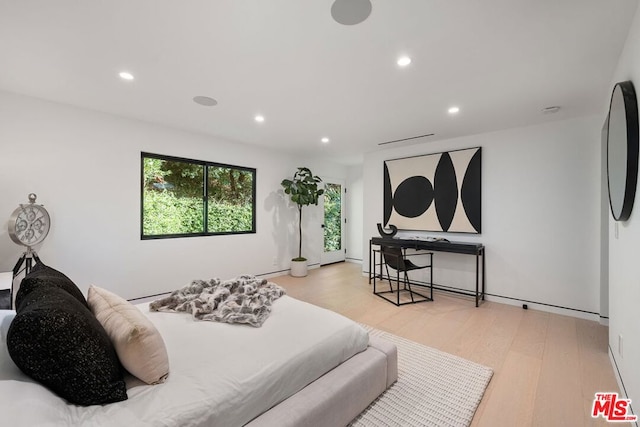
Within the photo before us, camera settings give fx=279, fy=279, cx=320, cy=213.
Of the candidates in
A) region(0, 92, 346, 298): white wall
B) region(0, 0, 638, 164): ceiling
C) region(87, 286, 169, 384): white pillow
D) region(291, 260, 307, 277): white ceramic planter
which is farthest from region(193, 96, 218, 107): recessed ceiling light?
region(291, 260, 307, 277): white ceramic planter

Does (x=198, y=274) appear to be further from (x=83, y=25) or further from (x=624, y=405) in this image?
(x=624, y=405)

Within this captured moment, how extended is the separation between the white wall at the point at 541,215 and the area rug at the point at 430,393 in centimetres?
200

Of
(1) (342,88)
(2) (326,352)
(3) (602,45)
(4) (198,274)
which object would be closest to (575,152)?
(3) (602,45)

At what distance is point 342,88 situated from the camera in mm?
2574

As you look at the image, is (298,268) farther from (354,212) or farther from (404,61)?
(404,61)

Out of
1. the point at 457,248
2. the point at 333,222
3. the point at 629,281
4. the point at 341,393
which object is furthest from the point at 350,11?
the point at 333,222

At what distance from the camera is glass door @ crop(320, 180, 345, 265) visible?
6.33m

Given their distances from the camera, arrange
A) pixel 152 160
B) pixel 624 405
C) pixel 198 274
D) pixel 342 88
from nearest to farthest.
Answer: pixel 624 405 → pixel 342 88 → pixel 152 160 → pixel 198 274

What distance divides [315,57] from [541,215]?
3.36 meters

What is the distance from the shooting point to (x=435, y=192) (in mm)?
4328

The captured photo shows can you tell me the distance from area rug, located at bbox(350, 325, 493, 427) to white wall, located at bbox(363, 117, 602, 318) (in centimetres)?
200

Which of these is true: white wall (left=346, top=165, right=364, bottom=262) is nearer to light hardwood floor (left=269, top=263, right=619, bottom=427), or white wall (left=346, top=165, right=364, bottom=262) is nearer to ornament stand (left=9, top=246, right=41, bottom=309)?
light hardwood floor (left=269, top=263, right=619, bottom=427)

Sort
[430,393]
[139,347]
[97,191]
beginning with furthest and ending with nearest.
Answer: [97,191]
[430,393]
[139,347]

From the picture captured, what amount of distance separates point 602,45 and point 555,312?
9.66 feet
